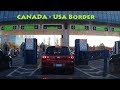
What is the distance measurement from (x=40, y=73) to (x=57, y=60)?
1.04 metres

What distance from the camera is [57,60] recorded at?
548 inches

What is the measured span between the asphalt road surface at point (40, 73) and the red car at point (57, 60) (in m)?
0.29

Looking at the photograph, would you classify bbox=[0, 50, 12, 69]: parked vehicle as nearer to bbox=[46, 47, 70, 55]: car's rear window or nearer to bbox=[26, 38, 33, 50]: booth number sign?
bbox=[26, 38, 33, 50]: booth number sign

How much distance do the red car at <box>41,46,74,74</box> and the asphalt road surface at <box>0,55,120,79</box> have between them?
0.29 m

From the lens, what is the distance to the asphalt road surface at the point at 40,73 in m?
13.7

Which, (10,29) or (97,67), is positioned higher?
(10,29)

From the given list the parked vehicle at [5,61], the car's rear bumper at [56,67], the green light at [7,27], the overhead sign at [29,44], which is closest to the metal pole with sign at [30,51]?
the overhead sign at [29,44]

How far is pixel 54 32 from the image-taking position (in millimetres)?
16078

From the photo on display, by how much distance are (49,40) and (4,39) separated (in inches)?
92.0

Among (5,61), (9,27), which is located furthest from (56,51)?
(9,27)

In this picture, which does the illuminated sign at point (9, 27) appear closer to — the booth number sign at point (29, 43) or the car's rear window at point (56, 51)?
the booth number sign at point (29, 43)
